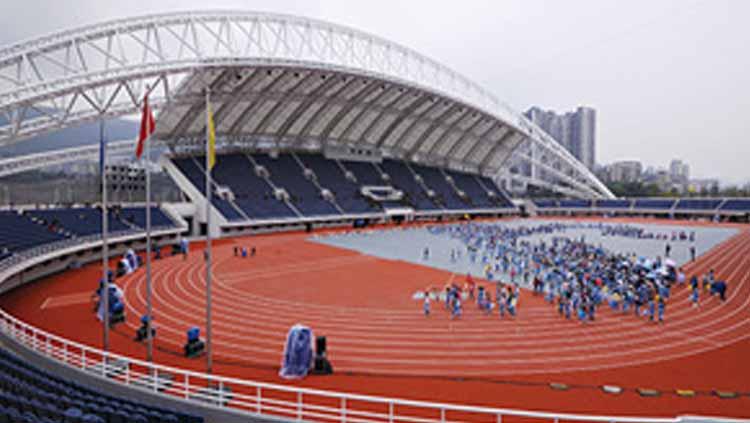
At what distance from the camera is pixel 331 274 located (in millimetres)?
25141

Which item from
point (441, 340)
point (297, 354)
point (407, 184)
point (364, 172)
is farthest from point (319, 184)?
point (297, 354)

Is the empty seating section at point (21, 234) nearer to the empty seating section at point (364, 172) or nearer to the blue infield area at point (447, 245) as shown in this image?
the blue infield area at point (447, 245)

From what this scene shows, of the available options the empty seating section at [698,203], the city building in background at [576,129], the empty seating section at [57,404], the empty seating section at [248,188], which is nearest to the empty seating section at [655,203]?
the empty seating section at [698,203]

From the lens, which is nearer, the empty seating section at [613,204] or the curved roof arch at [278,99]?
the curved roof arch at [278,99]

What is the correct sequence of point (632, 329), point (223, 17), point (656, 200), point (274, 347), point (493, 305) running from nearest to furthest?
point (274, 347) → point (632, 329) → point (493, 305) → point (223, 17) → point (656, 200)

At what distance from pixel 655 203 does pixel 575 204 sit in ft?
43.7

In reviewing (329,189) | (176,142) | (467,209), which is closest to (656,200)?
(467,209)

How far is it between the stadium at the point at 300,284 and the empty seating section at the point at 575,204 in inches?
1200

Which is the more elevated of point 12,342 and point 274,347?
point 12,342

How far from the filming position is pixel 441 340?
44.8 feet

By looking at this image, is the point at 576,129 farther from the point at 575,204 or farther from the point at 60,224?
the point at 60,224

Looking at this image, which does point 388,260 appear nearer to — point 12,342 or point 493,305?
point 493,305

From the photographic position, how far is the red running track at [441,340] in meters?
10.2

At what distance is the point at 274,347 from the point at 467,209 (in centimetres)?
5904
